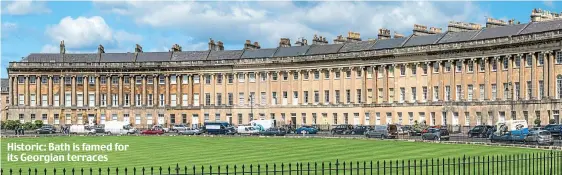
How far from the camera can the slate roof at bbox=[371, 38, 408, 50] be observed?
339ft

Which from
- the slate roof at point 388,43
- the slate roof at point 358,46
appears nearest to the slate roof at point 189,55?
the slate roof at point 358,46

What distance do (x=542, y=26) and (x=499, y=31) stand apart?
230 inches

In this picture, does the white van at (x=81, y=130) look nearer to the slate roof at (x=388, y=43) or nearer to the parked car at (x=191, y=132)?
the parked car at (x=191, y=132)

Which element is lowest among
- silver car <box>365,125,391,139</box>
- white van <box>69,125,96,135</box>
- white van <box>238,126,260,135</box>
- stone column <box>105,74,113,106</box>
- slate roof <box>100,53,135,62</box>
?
white van <box>69,125,96,135</box>

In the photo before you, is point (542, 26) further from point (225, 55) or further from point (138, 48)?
point (138, 48)

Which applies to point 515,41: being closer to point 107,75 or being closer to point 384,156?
point 384,156

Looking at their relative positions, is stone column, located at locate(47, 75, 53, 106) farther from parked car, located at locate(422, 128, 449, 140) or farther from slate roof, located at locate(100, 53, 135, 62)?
parked car, located at locate(422, 128, 449, 140)

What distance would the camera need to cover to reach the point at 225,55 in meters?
124

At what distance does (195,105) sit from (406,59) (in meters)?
35.7

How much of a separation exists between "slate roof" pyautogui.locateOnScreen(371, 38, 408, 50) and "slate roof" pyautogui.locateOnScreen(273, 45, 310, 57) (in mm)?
11442

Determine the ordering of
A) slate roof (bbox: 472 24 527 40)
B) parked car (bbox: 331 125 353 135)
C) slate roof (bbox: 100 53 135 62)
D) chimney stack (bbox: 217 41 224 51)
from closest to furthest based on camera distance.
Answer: parked car (bbox: 331 125 353 135) → slate roof (bbox: 472 24 527 40) → chimney stack (bbox: 217 41 224 51) → slate roof (bbox: 100 53 135 62)

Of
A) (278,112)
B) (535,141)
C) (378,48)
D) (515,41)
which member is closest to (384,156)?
(535,141)

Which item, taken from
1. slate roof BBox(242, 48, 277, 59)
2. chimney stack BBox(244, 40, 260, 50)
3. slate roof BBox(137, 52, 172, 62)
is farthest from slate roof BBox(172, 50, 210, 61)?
slate roof BBox(242, 48, 277, 59)

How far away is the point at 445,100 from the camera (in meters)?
95.2
